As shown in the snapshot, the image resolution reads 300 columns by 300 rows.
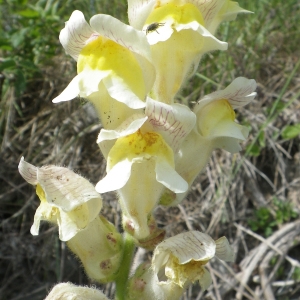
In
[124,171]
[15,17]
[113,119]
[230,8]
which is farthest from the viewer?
[15,17]

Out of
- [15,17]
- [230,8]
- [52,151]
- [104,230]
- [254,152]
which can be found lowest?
[52,151]

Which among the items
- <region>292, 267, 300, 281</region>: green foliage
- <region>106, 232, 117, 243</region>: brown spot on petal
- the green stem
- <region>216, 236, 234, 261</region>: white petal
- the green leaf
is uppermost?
<region>216, 236, 234, 261</region>: white petal

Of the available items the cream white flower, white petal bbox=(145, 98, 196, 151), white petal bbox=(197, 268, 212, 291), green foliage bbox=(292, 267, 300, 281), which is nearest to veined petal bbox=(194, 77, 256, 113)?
white petal bbox=(145, 98, 196, 151)

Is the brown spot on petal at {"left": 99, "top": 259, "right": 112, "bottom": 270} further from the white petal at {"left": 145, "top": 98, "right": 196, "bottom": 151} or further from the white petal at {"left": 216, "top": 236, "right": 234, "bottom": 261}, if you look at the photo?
the white petal at {"left": 145, "top": 98, "right": 196, "bottom": 151}

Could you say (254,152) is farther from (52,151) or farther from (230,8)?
(230,8)

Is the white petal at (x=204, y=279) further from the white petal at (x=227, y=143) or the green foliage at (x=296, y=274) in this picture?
the green foliage at (x=296, y=274)

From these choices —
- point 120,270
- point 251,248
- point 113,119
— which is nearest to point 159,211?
point 251,248

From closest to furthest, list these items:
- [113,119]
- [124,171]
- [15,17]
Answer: [124,171], [113,119], [15,17]
